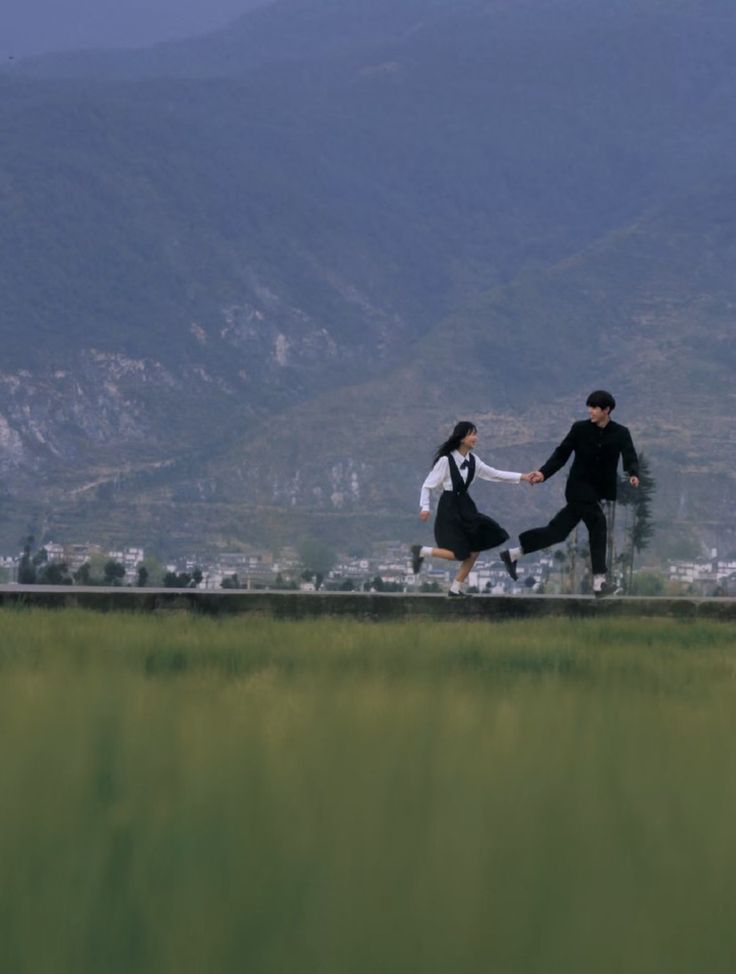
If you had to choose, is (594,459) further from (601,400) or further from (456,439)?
(456,439)

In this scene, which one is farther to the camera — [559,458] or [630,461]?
[559,458]

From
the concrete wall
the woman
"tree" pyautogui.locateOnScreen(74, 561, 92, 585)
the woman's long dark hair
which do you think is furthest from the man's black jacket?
"tree" pyautogui.locateOnScreen(74, 561, 92, 585)

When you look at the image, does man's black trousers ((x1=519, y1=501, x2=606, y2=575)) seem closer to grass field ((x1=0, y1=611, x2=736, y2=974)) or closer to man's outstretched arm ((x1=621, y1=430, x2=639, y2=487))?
man's outstretched arm ((x1=621, y1=430, x2=639, y2=487))

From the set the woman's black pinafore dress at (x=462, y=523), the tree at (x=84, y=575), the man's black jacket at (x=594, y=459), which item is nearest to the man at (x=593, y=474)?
the man's black jacket at (x=594, y=459)

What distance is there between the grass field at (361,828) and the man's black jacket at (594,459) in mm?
7768

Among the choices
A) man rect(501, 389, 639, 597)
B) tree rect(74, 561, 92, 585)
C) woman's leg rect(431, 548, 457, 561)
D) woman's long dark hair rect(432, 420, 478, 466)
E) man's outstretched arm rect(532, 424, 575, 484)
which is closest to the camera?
man rect(501, 389, 639, 597)

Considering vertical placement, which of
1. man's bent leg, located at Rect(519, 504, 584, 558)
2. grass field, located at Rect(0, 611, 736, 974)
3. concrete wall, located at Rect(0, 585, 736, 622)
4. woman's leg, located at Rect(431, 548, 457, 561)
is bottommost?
grass field, located at Rect(0, 611, 736, 974)

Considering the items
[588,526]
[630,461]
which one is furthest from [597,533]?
[630,461]

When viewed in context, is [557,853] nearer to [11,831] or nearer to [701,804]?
[701,804]

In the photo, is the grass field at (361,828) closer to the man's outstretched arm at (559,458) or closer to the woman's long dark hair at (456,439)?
the man's outstretched arm at (559,458)

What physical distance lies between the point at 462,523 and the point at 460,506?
0.20 metres

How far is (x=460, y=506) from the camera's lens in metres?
18.8

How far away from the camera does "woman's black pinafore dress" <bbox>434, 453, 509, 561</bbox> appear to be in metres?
18.8

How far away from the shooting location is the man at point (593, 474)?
17781 mm
